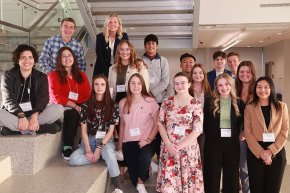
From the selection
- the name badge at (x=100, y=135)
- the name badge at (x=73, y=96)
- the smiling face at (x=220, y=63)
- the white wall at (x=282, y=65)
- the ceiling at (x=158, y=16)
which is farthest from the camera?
the white wall at (x=282, y=65)

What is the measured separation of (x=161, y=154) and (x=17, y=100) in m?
1.52

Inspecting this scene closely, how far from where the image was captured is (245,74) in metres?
3.25

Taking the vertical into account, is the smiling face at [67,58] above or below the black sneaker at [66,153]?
above

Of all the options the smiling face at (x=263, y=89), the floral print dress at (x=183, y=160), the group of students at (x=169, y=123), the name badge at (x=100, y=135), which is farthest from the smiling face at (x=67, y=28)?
the smiling face at (x=263, y=89)

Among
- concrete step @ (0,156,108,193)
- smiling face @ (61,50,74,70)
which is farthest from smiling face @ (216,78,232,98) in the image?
smiling face @ (61,50,74,70)

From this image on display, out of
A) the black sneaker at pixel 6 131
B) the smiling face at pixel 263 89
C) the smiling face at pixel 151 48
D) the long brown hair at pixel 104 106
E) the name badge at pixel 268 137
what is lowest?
the name badge at pixel 268 137

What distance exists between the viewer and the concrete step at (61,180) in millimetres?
2312

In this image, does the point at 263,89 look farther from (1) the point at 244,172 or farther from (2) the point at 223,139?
(1) the point at 244,172

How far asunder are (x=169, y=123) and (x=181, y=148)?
27 cm

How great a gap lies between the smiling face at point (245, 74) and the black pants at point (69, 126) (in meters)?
1.90

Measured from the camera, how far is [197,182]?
276 cm

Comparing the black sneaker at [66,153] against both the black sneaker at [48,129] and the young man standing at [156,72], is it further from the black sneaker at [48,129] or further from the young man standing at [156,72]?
the young man standing at [156,72]

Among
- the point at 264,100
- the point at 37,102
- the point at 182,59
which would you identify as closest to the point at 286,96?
the point at 182,59

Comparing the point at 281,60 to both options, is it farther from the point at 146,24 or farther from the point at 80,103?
the point at 80,103
